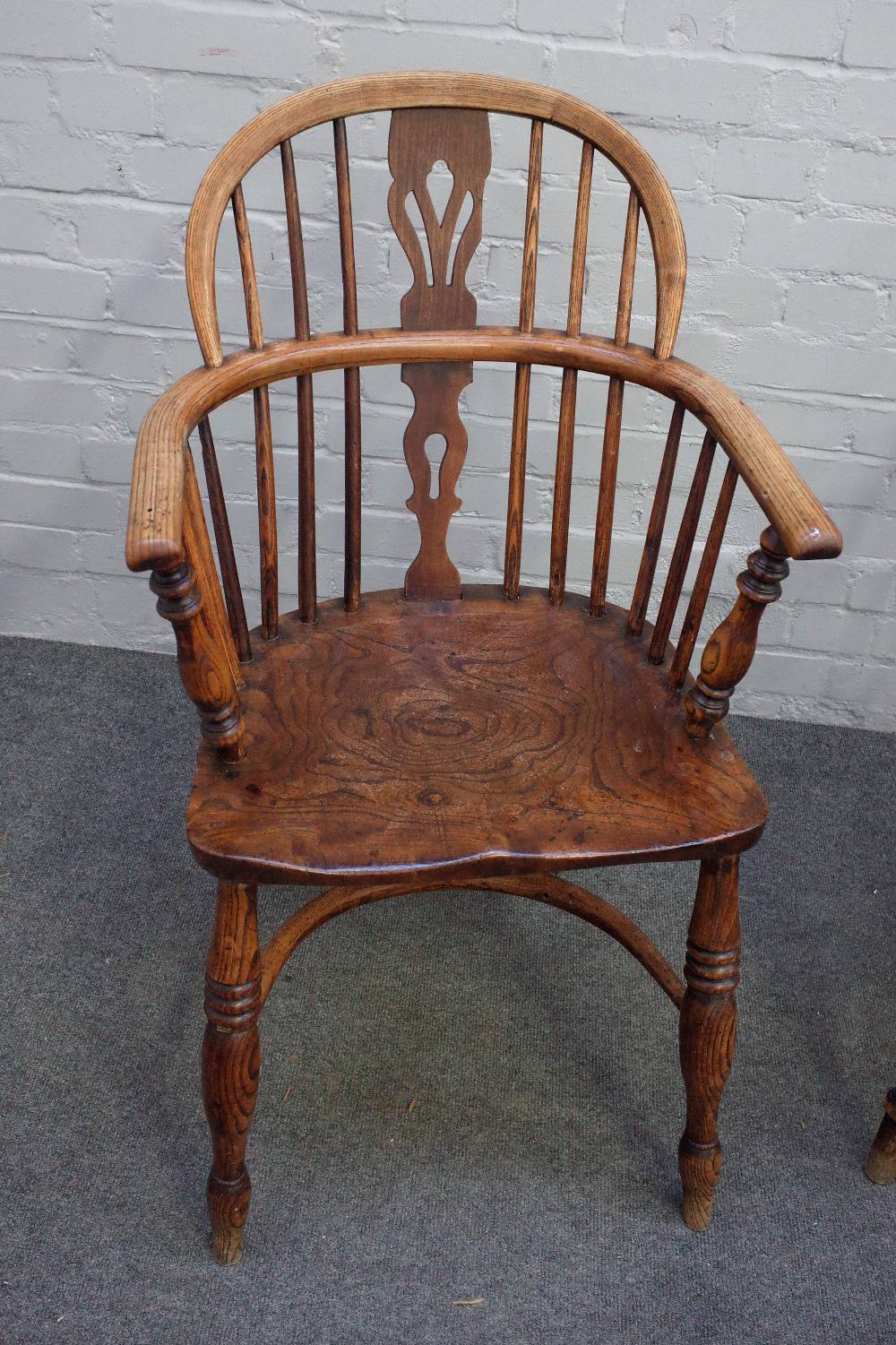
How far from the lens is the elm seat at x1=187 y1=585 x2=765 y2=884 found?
98 centimetres

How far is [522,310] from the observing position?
4.05ft

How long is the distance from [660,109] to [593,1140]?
114 cm

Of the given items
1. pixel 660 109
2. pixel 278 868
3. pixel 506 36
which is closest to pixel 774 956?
pixel 278 868

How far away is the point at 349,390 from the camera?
1231 mm

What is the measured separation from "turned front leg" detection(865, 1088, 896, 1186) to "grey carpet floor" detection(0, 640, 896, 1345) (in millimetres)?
19

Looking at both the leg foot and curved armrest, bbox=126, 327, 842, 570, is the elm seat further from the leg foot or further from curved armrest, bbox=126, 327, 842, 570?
the leg foot

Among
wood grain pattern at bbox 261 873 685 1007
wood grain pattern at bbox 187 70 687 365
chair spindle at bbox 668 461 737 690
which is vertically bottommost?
wood grain pattern at bbox 261 873 685 1007

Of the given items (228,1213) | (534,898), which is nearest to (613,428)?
(534,898)

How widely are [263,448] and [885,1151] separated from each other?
92 centimetres

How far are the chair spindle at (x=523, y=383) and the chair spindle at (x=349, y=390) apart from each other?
0.16 meters

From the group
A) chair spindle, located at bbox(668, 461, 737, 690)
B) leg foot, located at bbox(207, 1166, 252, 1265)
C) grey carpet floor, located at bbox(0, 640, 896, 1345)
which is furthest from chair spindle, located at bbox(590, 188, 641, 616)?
leg foot, located at bbox(207, 1166, 252, 1265)

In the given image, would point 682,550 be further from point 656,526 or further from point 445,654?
point 445,654

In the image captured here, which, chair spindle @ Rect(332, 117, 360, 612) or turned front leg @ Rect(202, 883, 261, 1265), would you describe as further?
chair spindle @ Rect(332, 117, 360, 612)

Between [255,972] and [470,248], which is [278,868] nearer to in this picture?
[255,972]
